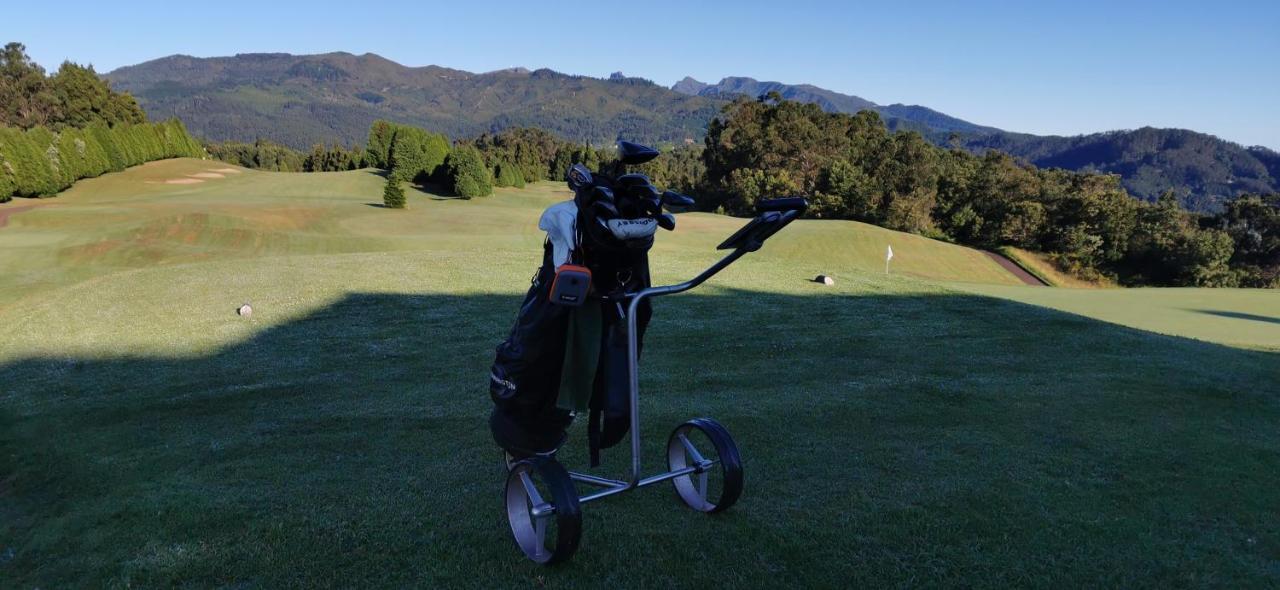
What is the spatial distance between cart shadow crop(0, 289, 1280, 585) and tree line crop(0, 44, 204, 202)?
149 ft

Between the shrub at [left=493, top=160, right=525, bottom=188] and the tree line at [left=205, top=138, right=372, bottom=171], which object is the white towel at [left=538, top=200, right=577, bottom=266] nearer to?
the shrub at [left=493, top=160, right=525, bottom=188]

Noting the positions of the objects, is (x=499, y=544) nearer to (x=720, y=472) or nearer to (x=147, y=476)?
(x=720, y=472)

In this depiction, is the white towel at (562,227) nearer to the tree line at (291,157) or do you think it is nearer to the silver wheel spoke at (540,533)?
the silver wheel spoke at (540,533)

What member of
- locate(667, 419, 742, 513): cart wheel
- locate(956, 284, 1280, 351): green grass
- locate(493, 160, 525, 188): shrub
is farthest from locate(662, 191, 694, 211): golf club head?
locate(493, 160, 525, 188): shrub

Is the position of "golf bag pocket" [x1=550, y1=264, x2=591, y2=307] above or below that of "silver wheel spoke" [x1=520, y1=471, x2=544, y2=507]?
above

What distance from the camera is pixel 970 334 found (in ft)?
33.8

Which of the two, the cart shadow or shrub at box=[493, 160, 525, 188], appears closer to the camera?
the cart shadow

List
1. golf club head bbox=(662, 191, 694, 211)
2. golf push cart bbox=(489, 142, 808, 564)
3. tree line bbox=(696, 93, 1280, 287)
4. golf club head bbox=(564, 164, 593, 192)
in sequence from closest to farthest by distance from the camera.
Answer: golf push cart bbox=(489, 142, 808, 564), golf club head bbox=(564, 164, 593, 192), golf club head bbox=(662, 191, 694, 211), tree line bbox=(696, 93, 1280, 287)

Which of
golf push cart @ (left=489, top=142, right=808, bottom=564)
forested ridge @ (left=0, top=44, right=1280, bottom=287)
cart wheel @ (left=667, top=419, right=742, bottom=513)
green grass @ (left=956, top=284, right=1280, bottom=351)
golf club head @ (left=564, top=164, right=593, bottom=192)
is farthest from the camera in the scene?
forested ridge @ (left=0, top=44, right=1280, bottom=287)

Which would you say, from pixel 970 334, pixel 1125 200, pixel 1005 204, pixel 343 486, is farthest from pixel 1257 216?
pixel 343 486

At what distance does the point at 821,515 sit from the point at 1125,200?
6649 centimetres

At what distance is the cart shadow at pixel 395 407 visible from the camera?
3.75 meters

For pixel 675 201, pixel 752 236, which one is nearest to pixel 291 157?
pixel 675 201

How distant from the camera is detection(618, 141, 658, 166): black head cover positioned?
336 cm
